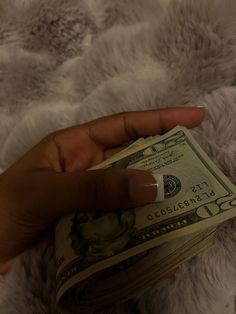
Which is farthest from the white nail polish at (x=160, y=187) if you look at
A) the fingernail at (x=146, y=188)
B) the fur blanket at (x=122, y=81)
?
the fur blanket at (x=122, y=81)

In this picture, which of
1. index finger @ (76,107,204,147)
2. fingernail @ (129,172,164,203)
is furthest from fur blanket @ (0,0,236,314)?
fingernail @ (129,172,164,203)

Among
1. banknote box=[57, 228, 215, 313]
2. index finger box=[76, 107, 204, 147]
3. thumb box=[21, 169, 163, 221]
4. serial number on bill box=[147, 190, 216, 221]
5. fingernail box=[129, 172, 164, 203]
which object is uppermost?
index finger box=[76, 107, 204, 147]

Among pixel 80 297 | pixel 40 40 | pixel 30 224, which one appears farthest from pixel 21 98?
pixel 80 297

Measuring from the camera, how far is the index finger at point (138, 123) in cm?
72

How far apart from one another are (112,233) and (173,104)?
29 centimetres

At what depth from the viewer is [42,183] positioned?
0.63 m

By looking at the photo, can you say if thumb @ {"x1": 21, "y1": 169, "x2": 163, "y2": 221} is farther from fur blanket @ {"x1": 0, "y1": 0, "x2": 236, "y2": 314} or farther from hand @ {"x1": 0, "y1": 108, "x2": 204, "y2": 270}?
fur blanket @ {"x1": 0, "y1": 0, "x2": 236, "y2": 314}

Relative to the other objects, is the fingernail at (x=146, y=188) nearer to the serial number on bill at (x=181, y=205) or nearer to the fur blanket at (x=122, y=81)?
the serial number on bill at (x=181, y=205)

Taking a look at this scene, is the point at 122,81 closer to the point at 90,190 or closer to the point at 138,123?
the point at 138,123

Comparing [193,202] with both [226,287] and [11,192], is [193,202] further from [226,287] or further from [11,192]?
[11,192]

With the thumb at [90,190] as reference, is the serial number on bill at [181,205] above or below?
below

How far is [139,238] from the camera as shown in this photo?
590 millimetres

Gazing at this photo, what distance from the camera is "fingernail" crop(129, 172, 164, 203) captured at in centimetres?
55

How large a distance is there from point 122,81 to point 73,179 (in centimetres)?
32
